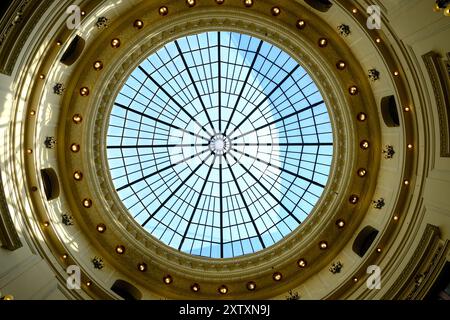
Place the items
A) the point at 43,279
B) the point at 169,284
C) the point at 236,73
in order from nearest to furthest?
the point at 43,279 → the point at 169,284 → the point at 236,73

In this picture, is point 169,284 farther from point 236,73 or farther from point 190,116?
point 236,73

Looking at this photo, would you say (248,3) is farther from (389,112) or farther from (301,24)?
(389,112)

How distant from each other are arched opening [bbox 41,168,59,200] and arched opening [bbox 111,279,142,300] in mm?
4714

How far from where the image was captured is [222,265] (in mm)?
17719

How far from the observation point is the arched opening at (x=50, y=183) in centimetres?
1501

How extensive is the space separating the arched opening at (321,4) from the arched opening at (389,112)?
4.34m

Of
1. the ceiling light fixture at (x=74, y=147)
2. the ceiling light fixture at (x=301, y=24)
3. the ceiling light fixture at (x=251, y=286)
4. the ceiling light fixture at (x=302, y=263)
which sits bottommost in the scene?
the ceiling light fixture at (x=251, y=286)

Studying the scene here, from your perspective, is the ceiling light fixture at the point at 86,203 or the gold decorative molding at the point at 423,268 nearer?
the gold decorative molding at the point at 423,268

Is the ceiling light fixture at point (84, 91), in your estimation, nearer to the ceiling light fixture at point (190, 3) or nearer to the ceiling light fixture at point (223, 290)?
the ceiling light fixture at point (190, 3)

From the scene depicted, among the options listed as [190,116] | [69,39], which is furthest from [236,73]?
[69,39]

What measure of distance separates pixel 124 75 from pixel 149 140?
12.1ft

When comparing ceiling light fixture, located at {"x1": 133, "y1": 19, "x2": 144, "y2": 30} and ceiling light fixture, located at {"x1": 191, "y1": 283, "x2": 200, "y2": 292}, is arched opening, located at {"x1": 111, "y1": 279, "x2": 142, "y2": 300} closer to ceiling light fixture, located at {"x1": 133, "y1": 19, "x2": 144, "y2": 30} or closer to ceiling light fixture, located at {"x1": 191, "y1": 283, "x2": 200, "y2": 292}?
ceiling light fixture, located at {"x1": 191, "y1": 283, "x2": 200, "y2": 292}

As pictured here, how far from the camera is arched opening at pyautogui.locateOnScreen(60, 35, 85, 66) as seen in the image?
14867mm

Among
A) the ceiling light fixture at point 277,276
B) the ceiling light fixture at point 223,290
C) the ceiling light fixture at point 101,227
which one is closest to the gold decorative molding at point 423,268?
the ceiling light fixture at point 277,276
